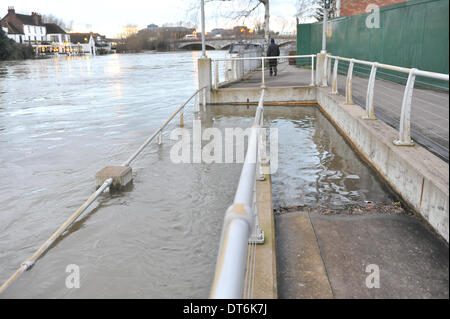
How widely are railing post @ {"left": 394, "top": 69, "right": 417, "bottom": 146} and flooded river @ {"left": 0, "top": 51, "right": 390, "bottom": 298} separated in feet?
2.40

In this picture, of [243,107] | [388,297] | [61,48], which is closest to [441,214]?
[388,297]

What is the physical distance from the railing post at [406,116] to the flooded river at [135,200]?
0.73 metres

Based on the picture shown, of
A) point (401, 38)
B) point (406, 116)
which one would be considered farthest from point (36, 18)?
point (406, 116)

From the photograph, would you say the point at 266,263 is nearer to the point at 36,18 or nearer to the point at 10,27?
the point at 10,27

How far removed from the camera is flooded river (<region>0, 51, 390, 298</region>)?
4.62m

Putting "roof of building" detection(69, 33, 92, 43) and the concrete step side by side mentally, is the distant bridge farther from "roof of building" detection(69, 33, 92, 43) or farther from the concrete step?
the concrete step

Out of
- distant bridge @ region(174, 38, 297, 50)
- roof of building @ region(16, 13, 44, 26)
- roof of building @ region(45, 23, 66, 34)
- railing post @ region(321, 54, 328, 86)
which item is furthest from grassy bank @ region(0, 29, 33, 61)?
railing post @ region(321, 54, 328, 86)

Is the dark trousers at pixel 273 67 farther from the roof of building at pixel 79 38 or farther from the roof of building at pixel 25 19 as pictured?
the roof of building at pixel 79 38

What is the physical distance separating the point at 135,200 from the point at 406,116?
412 centimetres

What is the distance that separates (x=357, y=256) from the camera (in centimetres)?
373

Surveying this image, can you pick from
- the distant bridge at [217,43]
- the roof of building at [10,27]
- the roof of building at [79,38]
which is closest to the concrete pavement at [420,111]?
the distant bridge at [217,43]
